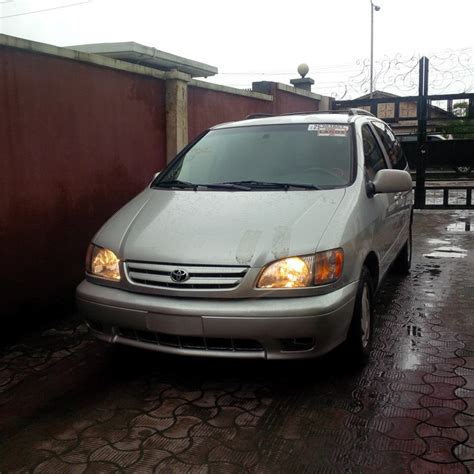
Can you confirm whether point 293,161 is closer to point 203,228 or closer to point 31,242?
point 203,228

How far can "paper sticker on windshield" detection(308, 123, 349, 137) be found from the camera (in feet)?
13.5

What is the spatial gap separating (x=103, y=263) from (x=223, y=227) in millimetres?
800

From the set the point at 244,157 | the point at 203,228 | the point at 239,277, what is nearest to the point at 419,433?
the point at 239,277

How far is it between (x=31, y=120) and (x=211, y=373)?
8.29ft

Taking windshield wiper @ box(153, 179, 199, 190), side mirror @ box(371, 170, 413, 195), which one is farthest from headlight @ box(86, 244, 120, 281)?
side mirror @ box(371, 170, 413, 195)

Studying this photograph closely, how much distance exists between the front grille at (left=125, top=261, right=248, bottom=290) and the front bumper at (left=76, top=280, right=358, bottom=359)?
79 mm

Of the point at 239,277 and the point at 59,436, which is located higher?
the point at 239,277

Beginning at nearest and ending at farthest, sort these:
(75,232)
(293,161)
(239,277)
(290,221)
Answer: (239,277) < (290,221) < (293,161) < (75,232)

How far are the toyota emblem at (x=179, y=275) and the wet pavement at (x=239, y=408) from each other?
2.43ft

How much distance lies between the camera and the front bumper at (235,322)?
2.83m

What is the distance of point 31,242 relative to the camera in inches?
173

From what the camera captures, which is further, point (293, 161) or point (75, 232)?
point (75, 232)

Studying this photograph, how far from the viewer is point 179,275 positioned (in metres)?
2.93

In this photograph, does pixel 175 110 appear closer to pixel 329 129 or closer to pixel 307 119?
pixel 307 119
